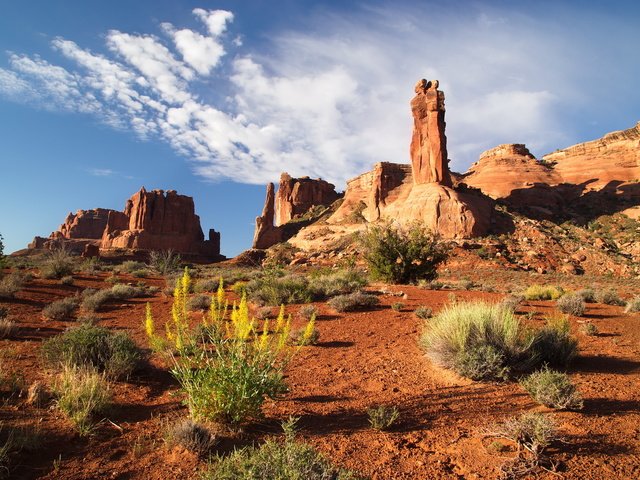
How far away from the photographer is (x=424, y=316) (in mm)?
9680

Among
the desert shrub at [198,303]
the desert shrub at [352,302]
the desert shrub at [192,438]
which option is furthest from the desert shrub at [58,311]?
the desert shrub at [192,438]

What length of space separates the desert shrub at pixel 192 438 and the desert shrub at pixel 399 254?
14.6 m

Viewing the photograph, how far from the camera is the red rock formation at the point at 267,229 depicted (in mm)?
80312

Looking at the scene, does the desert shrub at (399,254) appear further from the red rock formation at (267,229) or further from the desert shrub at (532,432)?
the red rock formation at (267,229)

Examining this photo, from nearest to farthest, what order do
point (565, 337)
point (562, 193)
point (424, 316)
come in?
point (565, 337) < point (424, 316) < point (562, 193)

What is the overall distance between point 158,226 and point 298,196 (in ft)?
119

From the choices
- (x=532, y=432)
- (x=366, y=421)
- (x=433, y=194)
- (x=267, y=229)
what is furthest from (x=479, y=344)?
(x=267, y=229)

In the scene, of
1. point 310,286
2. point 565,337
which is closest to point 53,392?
point 565,337

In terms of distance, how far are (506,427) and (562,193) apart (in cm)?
6756

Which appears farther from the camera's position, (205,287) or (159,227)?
(159,227)

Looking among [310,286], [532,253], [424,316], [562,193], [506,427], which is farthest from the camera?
[562,193]

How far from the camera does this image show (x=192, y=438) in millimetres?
3529

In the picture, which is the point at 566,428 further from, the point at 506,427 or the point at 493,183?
the point at 493,183

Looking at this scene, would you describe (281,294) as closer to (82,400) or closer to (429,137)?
(82,400)
